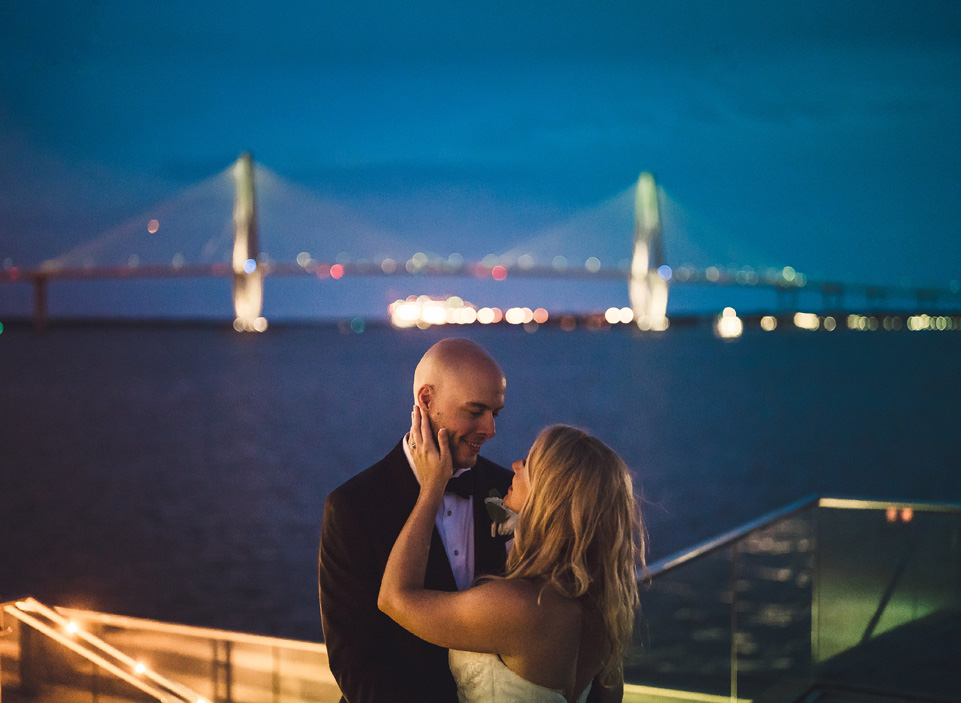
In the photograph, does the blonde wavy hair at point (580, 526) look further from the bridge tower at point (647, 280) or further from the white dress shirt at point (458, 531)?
the bridge tower at point (647, 280)

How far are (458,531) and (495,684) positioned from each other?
288 millimetres

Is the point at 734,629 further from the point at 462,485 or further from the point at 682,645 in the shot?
the point at 682,645

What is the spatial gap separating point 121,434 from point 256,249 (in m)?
22.4

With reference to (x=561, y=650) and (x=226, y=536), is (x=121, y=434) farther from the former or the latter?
(x=561, y=650)

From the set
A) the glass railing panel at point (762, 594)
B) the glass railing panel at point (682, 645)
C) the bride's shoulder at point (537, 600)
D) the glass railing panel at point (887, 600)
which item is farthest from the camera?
the glass railing panel at point (682, 645)

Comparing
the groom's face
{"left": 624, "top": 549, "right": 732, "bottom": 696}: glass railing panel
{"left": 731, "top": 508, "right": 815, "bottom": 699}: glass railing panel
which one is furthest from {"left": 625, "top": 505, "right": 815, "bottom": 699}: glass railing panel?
the groom's face

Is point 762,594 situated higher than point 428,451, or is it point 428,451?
point 428,451

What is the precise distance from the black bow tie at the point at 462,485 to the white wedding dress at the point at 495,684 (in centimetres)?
28

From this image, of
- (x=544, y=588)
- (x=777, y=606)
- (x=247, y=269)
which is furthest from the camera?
(x=247, y=269)

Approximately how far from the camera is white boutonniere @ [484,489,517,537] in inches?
64.9

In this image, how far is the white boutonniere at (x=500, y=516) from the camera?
5.41 feet

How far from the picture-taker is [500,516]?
64.9 inches

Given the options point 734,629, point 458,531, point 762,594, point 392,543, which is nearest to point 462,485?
point 458,531

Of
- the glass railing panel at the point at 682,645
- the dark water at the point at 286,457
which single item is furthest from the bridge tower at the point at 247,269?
the glass railing panel at the point at 682,645
